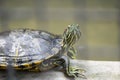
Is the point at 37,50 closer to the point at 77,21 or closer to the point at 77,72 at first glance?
the point at 77,72

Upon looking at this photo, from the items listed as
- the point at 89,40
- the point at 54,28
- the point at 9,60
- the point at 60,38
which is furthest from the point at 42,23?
the point at 9,60

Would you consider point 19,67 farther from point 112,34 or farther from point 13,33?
point 112,34

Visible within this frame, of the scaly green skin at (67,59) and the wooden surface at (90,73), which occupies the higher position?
the scaly green skin at (67,59)

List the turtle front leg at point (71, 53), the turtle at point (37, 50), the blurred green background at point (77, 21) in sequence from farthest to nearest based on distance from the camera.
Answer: the blurred green background at point (77, 21)
the turtle front leg at point (71, 53)
the turtle at point (37, 50)

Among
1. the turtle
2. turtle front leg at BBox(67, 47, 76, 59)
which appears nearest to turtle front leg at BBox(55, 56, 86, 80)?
the turtle

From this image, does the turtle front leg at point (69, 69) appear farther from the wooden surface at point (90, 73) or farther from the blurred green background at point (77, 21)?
the blurred green background at point (77, 21)

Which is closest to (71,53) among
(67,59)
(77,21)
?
(67,59)

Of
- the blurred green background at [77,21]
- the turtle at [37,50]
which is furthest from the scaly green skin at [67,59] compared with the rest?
the blurred green background at [77,21]

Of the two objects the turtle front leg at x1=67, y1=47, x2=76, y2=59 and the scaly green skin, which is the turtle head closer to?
the scaly green skin
